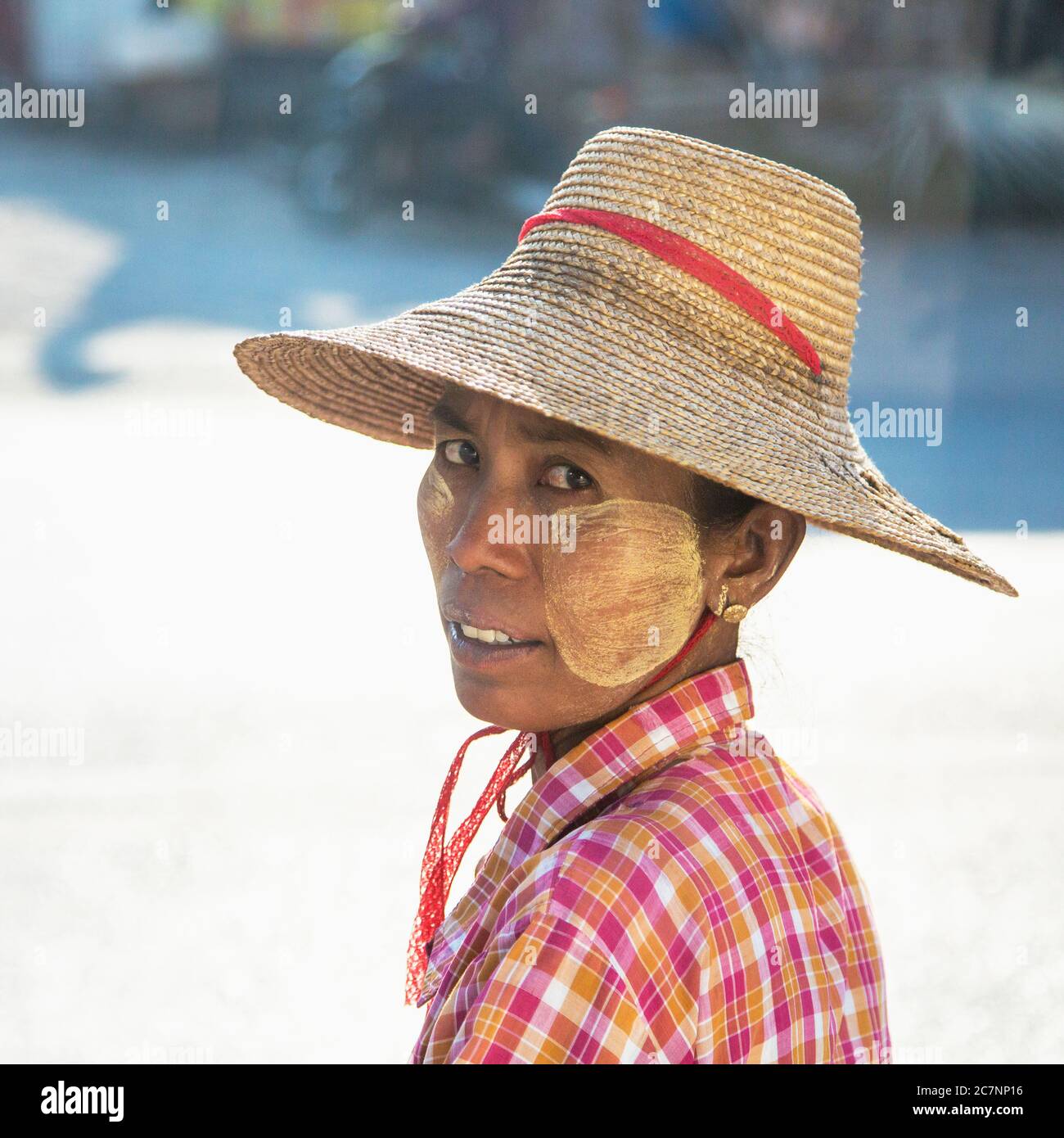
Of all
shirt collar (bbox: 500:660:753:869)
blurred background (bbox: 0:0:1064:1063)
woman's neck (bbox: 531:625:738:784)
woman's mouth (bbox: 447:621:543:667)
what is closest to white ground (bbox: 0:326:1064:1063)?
blurred background (bbox: 0:0:1064:1063)

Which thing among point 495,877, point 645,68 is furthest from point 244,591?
point 645,68

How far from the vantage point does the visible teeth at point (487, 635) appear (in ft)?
5.20

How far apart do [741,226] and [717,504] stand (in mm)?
292

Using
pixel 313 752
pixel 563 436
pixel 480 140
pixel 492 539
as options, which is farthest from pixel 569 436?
pixel 480 140

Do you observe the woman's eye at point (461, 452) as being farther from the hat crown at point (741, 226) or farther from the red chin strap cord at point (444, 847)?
the red chin strap cord at point (444, 847)

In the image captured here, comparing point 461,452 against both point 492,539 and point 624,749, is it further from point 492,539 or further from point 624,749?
point 624,749

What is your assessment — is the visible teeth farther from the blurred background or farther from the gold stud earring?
the blurred background

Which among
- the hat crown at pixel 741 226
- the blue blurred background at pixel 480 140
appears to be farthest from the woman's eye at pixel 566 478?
the blue blurred background at pixel 480 140

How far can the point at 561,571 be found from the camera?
1549 millimetres

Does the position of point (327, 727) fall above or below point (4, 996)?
above

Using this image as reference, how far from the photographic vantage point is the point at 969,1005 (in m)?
3.43

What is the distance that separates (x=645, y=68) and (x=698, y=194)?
8231mm

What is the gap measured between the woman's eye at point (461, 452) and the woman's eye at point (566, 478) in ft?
0.35

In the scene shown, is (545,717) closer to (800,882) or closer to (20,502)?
(800,882)
